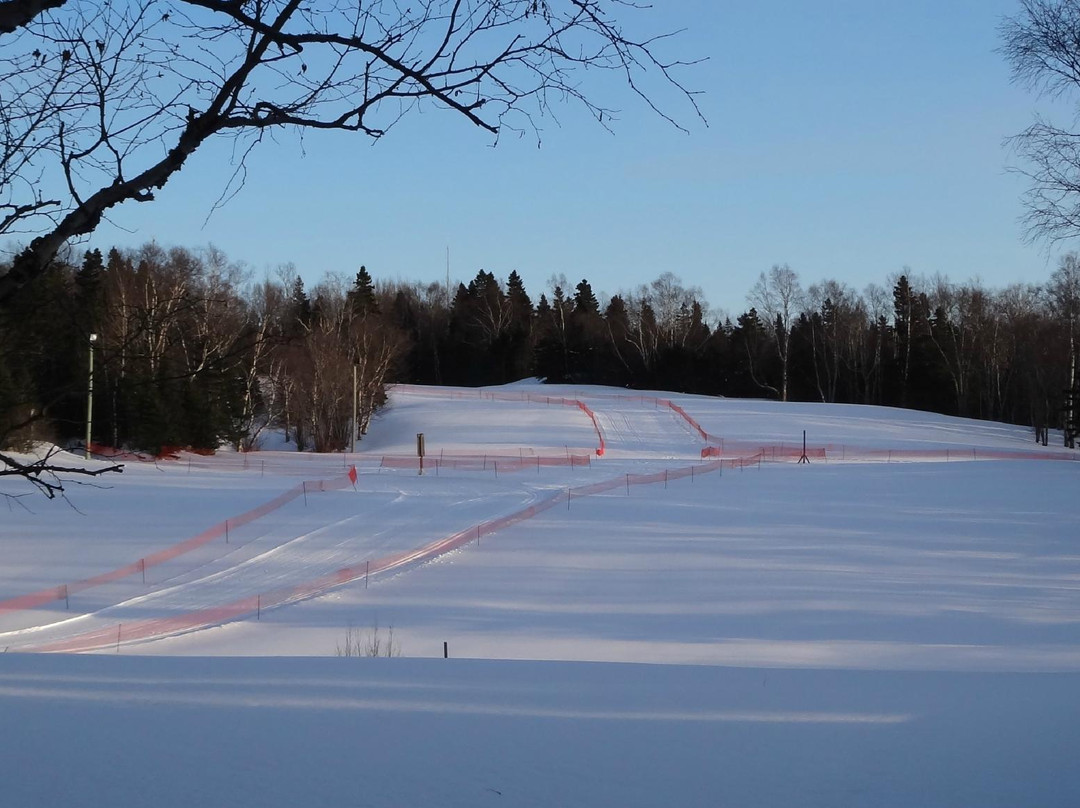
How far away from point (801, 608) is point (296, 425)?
49.9m

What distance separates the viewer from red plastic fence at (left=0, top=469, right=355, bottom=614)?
2002 cm

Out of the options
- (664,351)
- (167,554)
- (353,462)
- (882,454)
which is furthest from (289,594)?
(664,351)

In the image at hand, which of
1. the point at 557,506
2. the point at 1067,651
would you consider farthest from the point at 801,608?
the point at 557,506

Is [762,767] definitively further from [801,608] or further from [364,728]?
[801,608]

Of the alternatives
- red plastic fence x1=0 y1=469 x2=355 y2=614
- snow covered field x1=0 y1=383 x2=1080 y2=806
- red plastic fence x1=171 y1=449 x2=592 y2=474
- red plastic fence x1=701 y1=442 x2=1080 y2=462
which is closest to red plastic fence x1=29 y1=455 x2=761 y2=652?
snow covered field x1=0 y1=383 x2=1080 y2=806

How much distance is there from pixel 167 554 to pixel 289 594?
513 centimetres

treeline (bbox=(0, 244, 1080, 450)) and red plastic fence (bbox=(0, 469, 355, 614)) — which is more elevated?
treeline (bbox=(0, 244, 1080, 450))

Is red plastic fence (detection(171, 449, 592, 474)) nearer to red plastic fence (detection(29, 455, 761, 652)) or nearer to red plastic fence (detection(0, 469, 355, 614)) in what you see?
red plastic fence (detection(0, 469, 355, 614))

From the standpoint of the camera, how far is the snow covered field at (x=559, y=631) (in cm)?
506

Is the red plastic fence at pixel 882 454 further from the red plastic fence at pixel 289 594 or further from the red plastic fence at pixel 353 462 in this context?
the red plastic fence at pixel 289 594

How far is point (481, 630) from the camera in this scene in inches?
719

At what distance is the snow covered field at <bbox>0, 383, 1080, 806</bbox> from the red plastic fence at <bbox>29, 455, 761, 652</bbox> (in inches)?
4.3

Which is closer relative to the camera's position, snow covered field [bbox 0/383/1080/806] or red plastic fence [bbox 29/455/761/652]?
snow covered field [bbox 0/383/1080/806]

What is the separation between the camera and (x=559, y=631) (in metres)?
18.1
